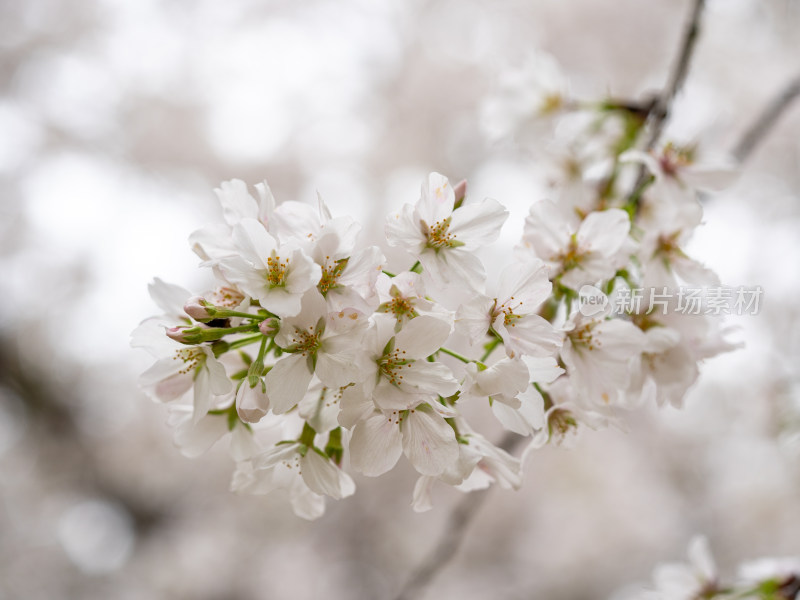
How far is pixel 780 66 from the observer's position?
13.5 ft

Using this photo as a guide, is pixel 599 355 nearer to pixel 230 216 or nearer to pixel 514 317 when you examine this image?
pixel 514 317

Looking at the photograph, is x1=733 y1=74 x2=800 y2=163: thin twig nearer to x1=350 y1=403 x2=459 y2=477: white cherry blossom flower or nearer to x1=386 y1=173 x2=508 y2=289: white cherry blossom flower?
x1=386 y1=173 x2=508 y2=289: white cherry blossom flower

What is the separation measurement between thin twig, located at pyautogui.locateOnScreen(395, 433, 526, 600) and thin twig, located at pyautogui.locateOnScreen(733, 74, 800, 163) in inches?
28.0

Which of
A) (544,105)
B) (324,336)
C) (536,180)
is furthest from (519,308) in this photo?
(544,105)

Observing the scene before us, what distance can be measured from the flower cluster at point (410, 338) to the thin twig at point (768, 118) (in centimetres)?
59

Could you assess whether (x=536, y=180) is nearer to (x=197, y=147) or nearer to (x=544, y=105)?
(x=544, y=105)

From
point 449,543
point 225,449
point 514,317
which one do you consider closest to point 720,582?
point 449,543

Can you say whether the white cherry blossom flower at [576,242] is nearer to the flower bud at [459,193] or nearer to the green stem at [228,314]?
the flower bud at [459,193]

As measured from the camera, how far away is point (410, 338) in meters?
0.46

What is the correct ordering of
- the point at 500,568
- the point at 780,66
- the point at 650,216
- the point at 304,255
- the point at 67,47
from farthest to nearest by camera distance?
the point at 500,568
the point at 67,47
the point at 780,66
the point at 650,216
the point at 304,255

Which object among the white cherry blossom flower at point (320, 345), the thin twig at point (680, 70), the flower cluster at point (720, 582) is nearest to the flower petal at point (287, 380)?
the white cherry blossom flower at point (320, 345)

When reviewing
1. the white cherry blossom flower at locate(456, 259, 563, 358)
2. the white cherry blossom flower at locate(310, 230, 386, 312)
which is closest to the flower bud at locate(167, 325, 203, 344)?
the white cherry blossom flower at locate(310, 230, 386, 312)

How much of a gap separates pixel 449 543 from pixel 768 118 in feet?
3.17

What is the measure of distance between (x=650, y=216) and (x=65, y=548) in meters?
5.03
